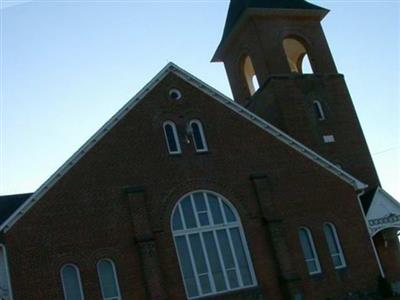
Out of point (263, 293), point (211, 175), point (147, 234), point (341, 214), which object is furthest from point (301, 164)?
point (147, 234)

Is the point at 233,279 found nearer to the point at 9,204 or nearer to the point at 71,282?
the point at 71,282

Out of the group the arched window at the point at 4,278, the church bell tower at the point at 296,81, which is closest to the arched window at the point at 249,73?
the church bell tower at the point at 296,81

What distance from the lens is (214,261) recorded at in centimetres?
2459

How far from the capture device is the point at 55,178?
2305 cm

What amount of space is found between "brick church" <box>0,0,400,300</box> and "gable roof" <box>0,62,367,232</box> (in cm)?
5

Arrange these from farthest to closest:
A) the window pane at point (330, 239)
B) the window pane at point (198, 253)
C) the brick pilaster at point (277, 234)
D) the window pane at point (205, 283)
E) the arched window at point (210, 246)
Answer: the window pane at point (330, 239) → the brick pilaster at point (277, 234) → the window pane at point (198, 253) → the arched window at point (210, 246) → the window pane at point (205, 283)

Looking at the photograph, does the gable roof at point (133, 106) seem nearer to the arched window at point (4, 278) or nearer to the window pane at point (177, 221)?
the arched window at point (4, 278)

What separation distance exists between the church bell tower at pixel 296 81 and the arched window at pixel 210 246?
8.09 metres

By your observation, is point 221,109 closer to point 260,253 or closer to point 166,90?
point 166,90

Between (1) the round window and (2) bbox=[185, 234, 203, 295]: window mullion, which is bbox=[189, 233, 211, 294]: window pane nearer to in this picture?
(2) bbox=[185, 234, 203, 295]: window mullion

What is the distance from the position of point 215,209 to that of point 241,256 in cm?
224

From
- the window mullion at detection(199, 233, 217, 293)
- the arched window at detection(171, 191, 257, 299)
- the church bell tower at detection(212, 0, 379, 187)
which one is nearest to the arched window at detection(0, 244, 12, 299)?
the arched window at detection(171, 191, 257, 299)

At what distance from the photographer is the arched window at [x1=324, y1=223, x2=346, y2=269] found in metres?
26.8

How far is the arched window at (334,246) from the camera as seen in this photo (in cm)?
2683
